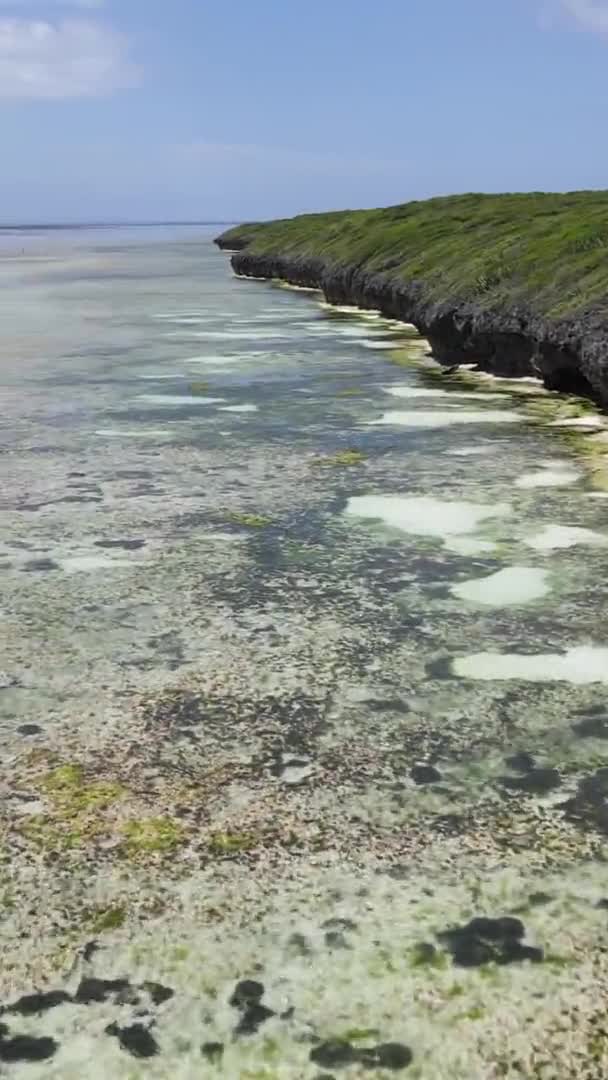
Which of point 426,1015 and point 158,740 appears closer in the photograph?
point 426,1015

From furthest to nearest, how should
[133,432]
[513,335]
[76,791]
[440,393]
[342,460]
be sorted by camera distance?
1. [513,335]
2. [440,393]
3. [133,432]
4. [342,460]
5. [76,791]

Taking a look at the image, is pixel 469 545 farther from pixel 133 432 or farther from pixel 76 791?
pixel 133 432

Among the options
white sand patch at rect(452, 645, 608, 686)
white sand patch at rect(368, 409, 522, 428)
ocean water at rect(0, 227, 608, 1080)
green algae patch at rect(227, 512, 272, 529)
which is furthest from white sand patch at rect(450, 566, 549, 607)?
white sand patch at rect(368, 409, 522, 428)

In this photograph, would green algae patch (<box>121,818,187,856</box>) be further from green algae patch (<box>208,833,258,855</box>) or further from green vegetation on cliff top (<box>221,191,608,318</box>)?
green vegetation on cliff top (<box>221,191,608,318</box>)

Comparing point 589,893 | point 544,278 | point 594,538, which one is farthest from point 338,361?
point 589,893

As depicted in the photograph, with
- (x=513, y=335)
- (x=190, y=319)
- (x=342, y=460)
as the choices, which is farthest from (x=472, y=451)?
(x=190, y=319)

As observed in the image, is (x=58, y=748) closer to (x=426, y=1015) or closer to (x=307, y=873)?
(x=307, y=873)
